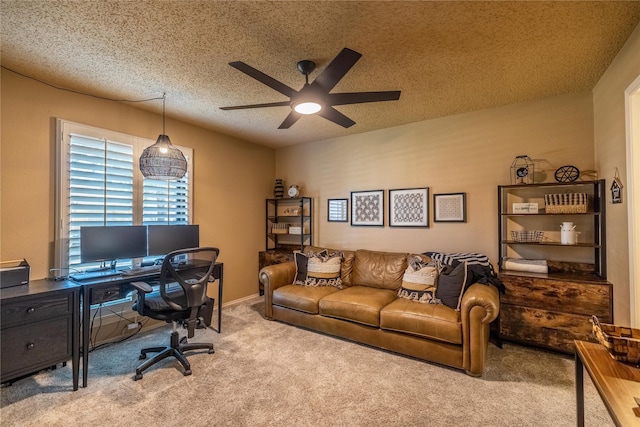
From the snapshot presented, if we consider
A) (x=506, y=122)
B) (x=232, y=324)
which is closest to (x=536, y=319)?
(x=506, y=122)

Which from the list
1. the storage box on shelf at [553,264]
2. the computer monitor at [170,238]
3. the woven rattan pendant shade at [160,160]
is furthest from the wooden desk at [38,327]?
the storage box on shelf at [553,264]

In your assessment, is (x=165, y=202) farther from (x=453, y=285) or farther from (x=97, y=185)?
(x=453, y=285)

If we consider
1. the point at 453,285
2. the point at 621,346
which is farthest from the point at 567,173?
the point at 621,346

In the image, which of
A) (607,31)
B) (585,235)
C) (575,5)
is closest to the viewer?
(575,5)

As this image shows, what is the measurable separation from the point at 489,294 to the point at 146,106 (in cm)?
410

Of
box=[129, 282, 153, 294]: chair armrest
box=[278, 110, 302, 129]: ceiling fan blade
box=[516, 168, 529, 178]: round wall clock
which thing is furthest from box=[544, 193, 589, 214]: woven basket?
box=[129, 282, 153, 294]: chair armrest

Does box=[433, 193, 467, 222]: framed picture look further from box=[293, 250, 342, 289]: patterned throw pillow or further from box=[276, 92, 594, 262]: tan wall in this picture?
box=[293, 250, 342, 289]: patterned throw pillow

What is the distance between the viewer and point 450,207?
3.70 m

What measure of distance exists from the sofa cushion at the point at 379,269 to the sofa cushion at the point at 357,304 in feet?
0.55

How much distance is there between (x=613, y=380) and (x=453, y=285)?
5.46 feet

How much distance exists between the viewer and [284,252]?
190 inches

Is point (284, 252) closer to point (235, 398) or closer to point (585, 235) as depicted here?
point (235, 398)

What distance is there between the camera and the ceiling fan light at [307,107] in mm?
2242

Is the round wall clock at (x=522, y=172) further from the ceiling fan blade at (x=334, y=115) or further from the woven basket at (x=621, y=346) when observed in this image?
the woven basket at (x=621, y=346)
